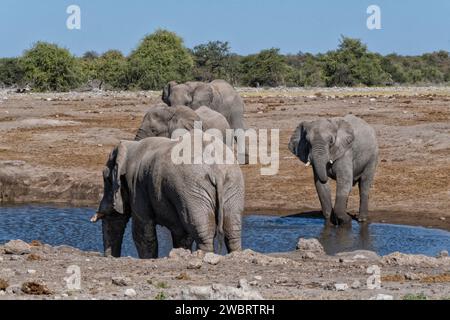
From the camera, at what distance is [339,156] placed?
17312 millimetres

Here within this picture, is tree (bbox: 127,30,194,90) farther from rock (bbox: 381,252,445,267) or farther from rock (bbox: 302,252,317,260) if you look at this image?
rock (bbox: 381,252,445,267)

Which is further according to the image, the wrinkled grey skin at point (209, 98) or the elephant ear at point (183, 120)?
the wrinkled grey skin at point (209, 98)

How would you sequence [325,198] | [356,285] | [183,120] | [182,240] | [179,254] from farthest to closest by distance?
[325,198] → [183,120] → [182,240] → [179,254] → [356,285]

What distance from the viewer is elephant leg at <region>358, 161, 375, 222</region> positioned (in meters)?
17.7

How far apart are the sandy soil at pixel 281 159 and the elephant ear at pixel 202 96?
220 cm

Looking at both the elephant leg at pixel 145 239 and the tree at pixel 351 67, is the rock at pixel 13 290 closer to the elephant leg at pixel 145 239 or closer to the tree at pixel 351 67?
A: the elephant leg at pixel 145 239

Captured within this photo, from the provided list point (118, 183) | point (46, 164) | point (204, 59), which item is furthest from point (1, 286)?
point (204, 59)

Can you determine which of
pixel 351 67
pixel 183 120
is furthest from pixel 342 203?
pixel 351 67

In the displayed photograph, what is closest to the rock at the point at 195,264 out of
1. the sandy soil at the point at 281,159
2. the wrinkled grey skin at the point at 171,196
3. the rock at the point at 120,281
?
the wrinkled grey skin at the point at 171,196

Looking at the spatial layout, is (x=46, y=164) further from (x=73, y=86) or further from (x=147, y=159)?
(x=73, y=86)

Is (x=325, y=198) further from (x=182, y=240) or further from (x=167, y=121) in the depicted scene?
(x=182, y=240)

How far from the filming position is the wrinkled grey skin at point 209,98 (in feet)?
82.9

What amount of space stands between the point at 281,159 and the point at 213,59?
5329 cm

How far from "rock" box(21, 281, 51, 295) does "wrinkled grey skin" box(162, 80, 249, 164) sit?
1532 centimetres
